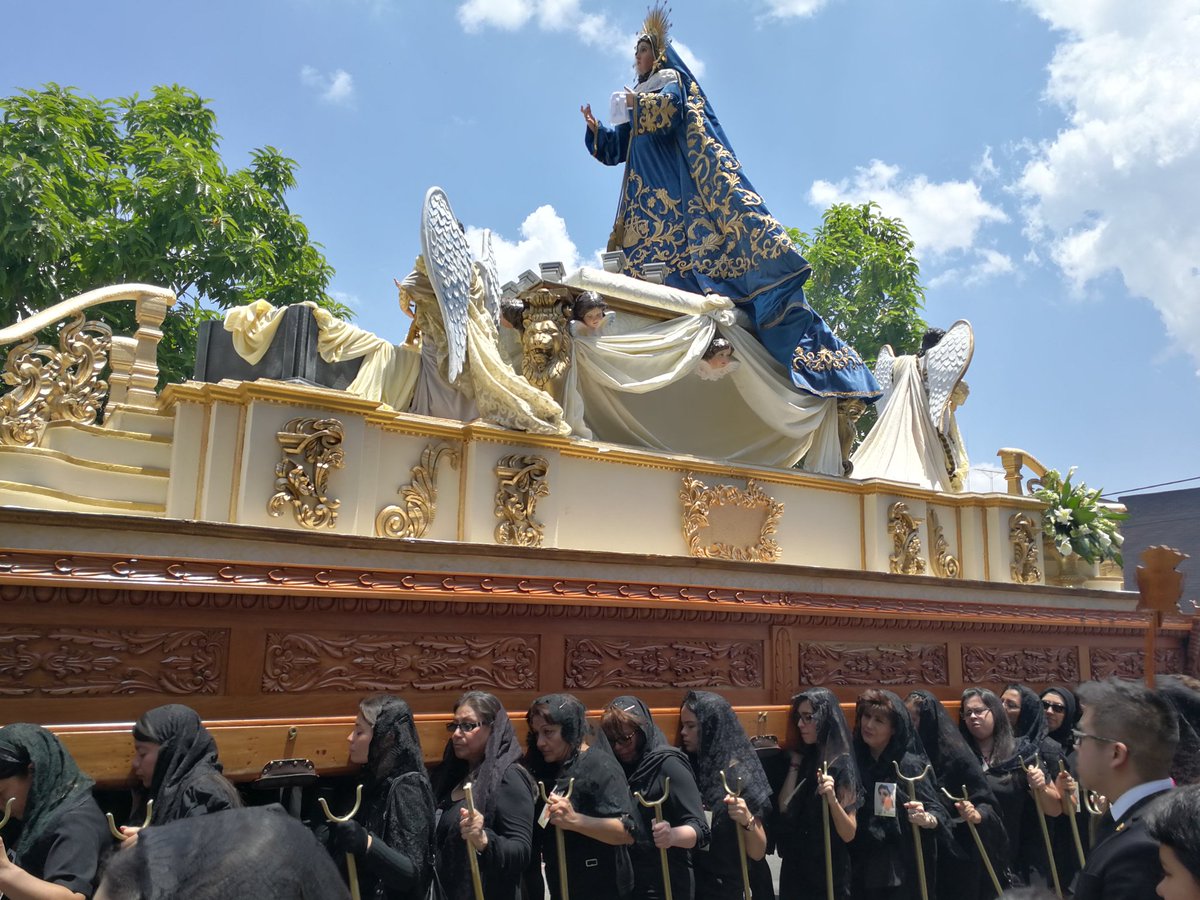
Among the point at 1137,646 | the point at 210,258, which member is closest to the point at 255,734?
the point at 1137,646

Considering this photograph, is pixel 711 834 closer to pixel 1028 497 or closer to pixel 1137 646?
pixel 1028 497

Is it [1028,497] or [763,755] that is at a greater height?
[1028,497]

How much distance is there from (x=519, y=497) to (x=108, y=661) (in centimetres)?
234

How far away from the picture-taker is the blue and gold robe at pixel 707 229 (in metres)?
7.57

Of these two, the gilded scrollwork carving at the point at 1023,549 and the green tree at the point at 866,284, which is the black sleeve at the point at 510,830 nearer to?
the gilded scrollwork carving at the point at 1023,549

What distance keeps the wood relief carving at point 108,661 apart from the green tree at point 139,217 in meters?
8.50

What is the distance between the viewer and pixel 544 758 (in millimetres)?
4344

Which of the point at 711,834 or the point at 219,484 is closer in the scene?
the point at 711,834

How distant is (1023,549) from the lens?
8.23 meters

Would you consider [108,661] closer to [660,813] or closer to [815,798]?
[660,813]

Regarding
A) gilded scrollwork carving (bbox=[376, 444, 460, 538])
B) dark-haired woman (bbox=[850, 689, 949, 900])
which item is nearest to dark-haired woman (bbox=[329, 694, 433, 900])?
gilded scrollwork carving (bbox=[376, 444, 460, 538])

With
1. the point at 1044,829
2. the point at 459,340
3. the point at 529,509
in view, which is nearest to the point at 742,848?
the point at 1044,829

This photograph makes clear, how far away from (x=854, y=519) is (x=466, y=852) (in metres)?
4.50

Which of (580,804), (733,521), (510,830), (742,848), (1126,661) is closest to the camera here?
(510,830)
